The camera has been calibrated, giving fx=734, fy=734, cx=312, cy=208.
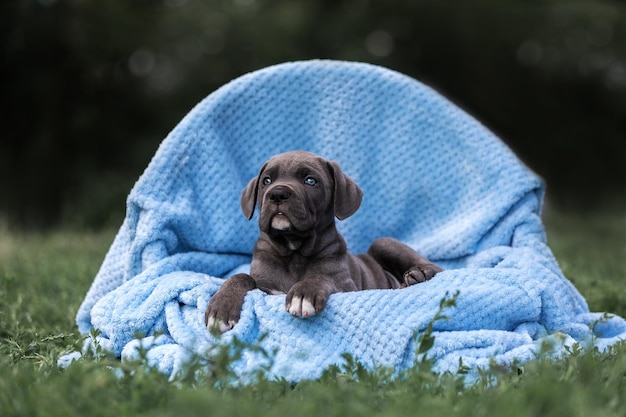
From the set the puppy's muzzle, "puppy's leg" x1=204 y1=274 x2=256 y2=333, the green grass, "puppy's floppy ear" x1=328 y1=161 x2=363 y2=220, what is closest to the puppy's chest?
"puppy's leg" x1=204 y1=274 x2=256 y2=333

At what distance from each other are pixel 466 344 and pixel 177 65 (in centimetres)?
1008

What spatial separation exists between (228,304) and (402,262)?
144 cm

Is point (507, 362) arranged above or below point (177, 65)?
below

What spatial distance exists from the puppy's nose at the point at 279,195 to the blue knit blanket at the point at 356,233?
531 mm

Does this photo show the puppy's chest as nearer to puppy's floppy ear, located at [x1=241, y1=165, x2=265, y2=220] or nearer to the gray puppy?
the gray puppy

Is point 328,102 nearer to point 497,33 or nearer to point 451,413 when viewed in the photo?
point 451,413

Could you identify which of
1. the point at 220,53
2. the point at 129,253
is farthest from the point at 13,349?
the point at 220,53

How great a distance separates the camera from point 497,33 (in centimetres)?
1347

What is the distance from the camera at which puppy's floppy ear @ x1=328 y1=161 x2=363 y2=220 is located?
425cm

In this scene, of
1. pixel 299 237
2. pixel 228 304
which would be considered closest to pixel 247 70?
pixel 299 237

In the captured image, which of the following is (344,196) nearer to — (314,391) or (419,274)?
(419,274)

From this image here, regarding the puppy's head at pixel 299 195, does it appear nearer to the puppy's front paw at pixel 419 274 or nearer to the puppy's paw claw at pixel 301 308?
the puppy's paw claw at pixel 301 308

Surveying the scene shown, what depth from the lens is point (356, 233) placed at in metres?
5.51

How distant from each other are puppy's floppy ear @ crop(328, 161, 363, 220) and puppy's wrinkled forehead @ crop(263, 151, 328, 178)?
0.07m
